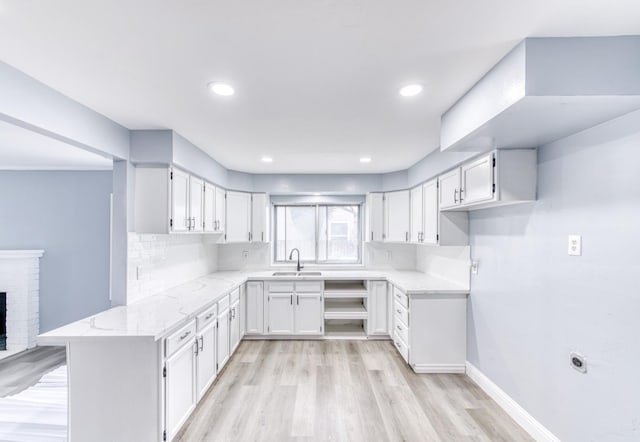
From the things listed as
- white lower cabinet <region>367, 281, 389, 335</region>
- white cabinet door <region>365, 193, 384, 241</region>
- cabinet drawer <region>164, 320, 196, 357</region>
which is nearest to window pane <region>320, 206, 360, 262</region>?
white cabinet door <region>365, 193, 384, 241</region>

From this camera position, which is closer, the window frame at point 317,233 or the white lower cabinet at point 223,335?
the white lower cabinet at point 223,335

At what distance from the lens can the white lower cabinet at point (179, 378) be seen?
6.89 feet

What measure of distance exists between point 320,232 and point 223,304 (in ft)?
7.34

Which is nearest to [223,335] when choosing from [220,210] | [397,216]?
[220,210]

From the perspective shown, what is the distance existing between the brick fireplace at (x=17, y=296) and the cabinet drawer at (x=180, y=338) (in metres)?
3.15

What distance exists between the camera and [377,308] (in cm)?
429

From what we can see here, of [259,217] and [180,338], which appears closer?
[180,338]

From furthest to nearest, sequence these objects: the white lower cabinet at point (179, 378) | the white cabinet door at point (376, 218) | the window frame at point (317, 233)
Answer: the window frame at point (317, 233)
the white cabinet door at point (376, 218)
the white lower cabinet at point (179, 378)

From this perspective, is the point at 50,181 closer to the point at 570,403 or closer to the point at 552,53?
the point at 552,53

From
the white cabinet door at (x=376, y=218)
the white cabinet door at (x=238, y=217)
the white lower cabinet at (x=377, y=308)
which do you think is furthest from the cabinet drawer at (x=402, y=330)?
the white cabinet door at (x=238, y=217)

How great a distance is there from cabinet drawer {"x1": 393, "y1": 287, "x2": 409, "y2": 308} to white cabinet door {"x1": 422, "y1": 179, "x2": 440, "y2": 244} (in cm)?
68

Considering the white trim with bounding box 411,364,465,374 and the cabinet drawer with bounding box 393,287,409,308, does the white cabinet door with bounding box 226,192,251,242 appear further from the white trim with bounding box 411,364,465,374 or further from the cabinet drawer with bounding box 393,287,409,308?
the white trim with bounding box 411,364,465,374

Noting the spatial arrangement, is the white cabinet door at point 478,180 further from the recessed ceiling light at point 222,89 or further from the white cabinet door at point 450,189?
the recessed ceiling light at point 222,89

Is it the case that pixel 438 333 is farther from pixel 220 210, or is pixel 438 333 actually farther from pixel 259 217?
pixel 220 210
